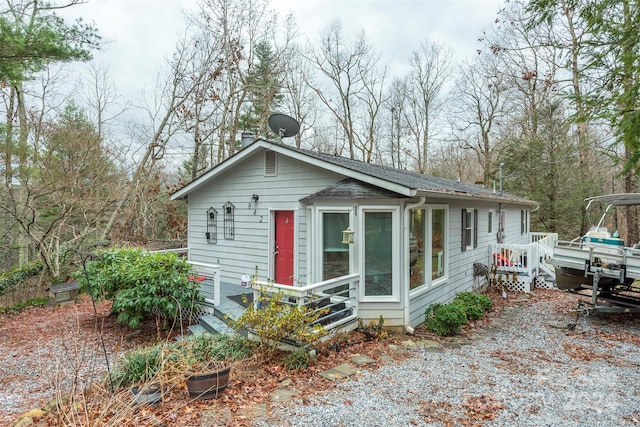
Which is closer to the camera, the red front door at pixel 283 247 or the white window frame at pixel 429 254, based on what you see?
the white window frame at pixel 429 254

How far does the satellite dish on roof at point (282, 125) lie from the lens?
8.48 m

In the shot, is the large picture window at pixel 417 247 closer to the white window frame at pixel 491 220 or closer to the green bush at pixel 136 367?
the green bush at pixel 136 367

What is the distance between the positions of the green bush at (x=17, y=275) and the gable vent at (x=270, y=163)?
26.5 ft

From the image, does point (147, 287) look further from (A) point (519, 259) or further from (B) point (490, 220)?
(A) point (519, 259)

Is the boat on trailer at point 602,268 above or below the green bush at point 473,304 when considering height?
above

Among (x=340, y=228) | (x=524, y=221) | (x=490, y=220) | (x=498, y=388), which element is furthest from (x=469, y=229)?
(x=524, y=221)

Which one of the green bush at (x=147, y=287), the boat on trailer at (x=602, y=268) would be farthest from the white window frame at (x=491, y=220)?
the green bush at (x=147, y=287)

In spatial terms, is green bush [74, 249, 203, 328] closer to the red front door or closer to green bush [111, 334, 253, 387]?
green bush [111, 334, 253, 387]

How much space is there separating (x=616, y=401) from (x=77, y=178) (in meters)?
12.9

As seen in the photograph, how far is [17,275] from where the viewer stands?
9969mm

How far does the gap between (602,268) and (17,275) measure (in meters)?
14.6

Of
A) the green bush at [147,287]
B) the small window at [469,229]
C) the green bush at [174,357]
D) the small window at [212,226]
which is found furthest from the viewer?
the small window at [212,226]

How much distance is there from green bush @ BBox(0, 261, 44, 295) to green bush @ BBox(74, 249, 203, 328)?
489cm

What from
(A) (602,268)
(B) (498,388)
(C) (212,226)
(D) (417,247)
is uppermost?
(C) (212,226)
